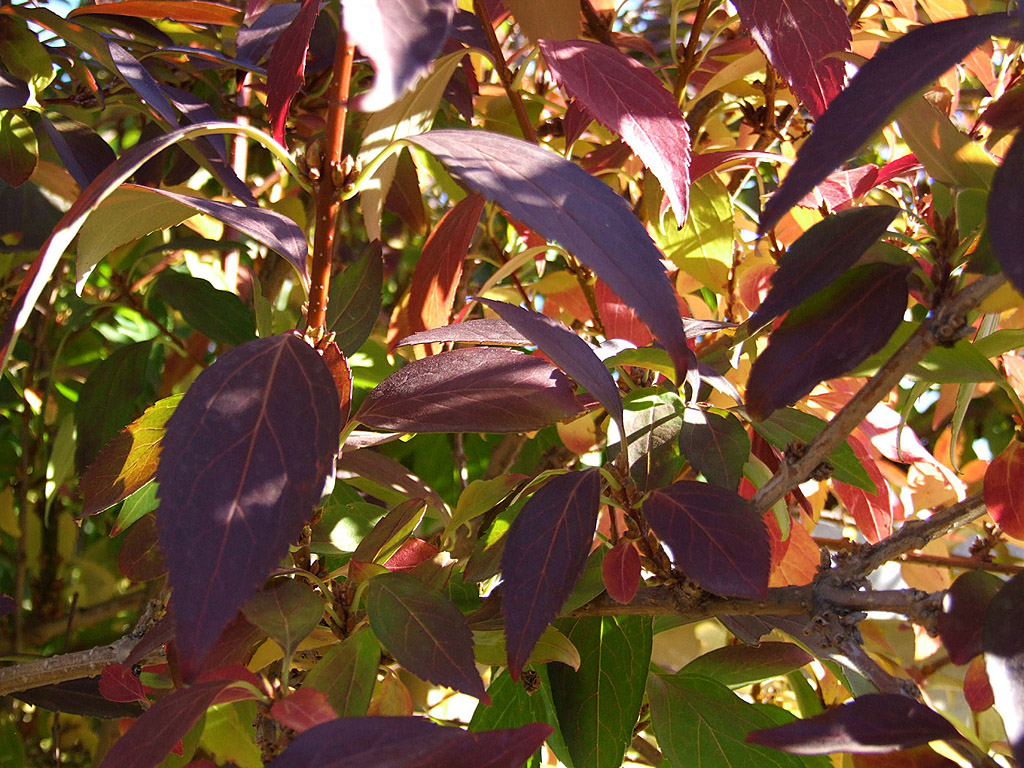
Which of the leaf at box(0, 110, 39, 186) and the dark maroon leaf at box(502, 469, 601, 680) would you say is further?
the leaf at box(0, 110, 39, 186)

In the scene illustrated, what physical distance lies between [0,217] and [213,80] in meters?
0.27

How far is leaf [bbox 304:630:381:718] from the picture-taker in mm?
443

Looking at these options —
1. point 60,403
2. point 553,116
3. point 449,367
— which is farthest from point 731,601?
point 60,403

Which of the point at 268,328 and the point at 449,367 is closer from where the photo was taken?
the point at 449,367

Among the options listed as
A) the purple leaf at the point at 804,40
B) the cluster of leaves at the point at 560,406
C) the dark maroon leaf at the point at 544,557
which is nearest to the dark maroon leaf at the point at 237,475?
the cluster of leaves at the point at 560,406

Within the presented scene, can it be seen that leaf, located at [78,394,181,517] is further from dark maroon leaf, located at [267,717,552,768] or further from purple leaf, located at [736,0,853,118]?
purple leaf, located at [736,0,853,118]

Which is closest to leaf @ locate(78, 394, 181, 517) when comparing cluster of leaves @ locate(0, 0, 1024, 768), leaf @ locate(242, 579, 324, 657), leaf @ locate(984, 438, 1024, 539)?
cluster of leaves @ locate(0, 0, 1024, 768)

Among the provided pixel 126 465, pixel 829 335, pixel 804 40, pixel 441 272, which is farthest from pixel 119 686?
pixel 804 40

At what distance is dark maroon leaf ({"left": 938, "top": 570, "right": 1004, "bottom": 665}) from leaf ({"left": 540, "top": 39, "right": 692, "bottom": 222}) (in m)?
0.23

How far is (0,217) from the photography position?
822 millimetres

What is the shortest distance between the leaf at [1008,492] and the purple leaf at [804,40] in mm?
224

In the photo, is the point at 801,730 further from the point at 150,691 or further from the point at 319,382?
the point at 150,691

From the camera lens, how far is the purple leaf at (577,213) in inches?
13.9

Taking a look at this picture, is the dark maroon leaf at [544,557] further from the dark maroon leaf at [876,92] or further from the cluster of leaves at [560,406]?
the dark maroon leaf at [876,92]
